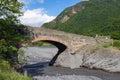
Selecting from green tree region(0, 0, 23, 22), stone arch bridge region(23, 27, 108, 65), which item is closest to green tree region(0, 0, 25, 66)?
green tree region(0, 0, 23, 22)

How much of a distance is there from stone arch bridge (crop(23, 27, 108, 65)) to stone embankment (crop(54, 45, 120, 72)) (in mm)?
1060

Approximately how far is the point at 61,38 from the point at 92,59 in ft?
23.2

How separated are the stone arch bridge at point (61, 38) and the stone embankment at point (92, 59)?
1.06 m

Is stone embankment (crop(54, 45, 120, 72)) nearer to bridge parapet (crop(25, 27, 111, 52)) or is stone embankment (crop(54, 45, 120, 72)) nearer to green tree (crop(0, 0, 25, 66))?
bridge parapet (crop(25, 27, 111, 52))

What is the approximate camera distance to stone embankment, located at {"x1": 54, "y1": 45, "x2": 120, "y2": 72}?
4838 cm

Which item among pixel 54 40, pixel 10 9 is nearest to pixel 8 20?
pixel 10 9

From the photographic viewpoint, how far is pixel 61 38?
5472cm

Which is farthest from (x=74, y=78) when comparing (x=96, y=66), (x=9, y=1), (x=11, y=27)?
(x=9, y=1)

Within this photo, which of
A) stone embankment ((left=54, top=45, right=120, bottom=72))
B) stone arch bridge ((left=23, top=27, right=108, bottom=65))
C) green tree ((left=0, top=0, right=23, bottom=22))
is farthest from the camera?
stone arch bridge ((left=23, top=27, right=108, bottom=65))

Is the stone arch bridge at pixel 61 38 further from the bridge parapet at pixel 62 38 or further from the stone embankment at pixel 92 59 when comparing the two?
the stone embankment at pixel 92 59

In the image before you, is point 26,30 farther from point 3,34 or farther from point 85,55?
point 3,34

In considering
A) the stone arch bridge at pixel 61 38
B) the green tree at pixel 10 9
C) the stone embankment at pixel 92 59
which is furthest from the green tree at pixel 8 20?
the stone embankment at pixel 92 59

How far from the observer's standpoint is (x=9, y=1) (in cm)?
2748

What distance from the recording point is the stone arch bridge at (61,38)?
49.7m
